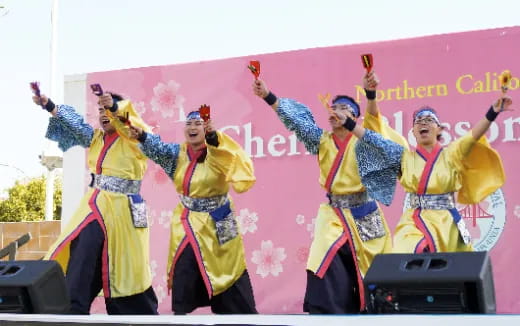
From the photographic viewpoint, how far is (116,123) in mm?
Answer: 4715

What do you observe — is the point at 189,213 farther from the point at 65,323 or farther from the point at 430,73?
the point at 65,323

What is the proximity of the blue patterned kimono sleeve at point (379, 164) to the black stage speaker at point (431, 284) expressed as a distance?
1371mm

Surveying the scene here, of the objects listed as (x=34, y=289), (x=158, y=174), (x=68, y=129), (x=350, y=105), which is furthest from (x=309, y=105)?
(x=34, y=289)

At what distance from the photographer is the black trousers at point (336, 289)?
157 inches

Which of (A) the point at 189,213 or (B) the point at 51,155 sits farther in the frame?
(B) the point at 51,155

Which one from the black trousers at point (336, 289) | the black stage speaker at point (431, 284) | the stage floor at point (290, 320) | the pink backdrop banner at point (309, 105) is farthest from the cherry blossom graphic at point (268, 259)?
the stage floor at point (290, 320)

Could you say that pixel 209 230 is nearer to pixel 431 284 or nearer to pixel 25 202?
pixel 431 284

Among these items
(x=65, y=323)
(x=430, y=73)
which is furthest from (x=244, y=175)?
(x=65, y=323)

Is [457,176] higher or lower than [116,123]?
lower

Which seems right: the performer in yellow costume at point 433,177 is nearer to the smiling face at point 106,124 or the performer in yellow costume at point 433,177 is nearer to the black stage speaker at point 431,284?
the black stage speaker at point 431,284

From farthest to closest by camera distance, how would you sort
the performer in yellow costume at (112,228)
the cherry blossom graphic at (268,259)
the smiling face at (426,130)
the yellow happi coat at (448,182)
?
the cherry blossom graphic at (268,259)
the performer in yellow costume at (112,228)
the smiling face at (426,130)
the yellow happi coat at (448,182)

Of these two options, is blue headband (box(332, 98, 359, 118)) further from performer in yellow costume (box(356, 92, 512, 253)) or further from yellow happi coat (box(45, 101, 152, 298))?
yellow happi coat (box(45, 101, 152, 298))

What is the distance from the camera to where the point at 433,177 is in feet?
13.3

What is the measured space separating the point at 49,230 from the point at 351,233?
3702mm
